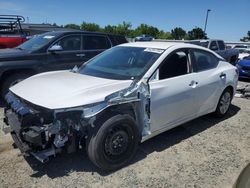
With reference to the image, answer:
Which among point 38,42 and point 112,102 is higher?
point 38,42

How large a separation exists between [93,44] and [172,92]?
4288 mm

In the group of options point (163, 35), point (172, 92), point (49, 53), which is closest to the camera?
point (172, 92)

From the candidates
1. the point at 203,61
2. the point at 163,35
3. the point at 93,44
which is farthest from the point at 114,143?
the point at 163,35

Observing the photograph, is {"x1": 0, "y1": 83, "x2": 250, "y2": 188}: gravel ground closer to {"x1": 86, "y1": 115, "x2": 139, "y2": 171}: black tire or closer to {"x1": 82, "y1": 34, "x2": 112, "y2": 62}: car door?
{"x1": 86, "y1": 115, "x2": 139, "y2": 171}: black tire

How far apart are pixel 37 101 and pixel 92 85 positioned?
73 cm

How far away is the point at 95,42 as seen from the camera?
816cm

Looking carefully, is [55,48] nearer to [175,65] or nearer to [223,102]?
[175,65]

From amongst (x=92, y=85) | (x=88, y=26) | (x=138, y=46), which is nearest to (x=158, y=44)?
(x=138, y=46)

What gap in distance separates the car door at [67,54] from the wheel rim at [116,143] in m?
3.96

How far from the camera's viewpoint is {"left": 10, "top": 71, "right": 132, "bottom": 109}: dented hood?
136 inches

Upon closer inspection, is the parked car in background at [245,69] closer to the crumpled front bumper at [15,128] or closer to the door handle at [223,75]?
the door handle at [223,75]

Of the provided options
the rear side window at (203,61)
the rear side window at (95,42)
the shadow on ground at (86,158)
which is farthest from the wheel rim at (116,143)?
the rear side window at (95,42)

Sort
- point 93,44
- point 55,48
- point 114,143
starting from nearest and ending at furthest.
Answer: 1. point 114,143
2. point 55,48
3. point 93,44

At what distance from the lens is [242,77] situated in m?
12.0
